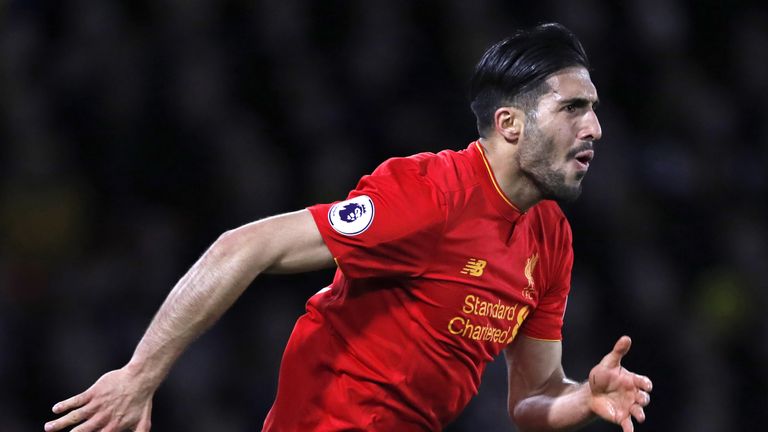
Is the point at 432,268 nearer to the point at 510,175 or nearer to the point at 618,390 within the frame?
the point at 510,175

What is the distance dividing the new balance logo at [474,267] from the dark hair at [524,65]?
429mm

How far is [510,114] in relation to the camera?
329cm

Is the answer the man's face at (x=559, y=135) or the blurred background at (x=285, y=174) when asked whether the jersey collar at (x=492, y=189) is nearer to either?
the man's face at (x=559, y=135)

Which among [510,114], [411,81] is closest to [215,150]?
[411,81]

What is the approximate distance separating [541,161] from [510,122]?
A: 15 cm

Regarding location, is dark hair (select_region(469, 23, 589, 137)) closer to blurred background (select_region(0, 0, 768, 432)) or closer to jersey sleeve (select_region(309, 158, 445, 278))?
jersey sleeve (select_region(309, 158, 445, 278))

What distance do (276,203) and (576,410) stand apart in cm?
335

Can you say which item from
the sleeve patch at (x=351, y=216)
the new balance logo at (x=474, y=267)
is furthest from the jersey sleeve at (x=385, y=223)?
the new balance logo at (x=474, y=267)

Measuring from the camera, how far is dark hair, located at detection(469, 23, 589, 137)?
3.26 metres

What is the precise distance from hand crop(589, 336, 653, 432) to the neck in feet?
1.59

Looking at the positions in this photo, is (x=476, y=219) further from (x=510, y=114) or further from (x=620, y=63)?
(x=620, y=63)

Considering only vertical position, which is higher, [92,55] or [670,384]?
[92,55]

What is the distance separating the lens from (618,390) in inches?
126

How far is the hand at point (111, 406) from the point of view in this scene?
278 centimetres
